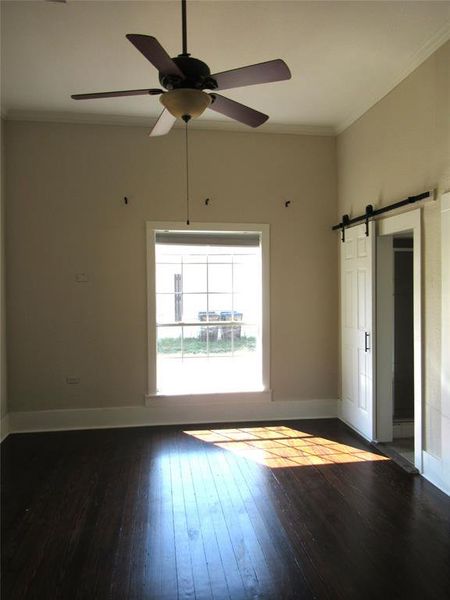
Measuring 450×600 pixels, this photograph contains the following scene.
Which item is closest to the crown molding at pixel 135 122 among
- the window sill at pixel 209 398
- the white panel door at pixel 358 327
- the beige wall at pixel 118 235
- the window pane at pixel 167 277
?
the beige wall at pixel 118 235

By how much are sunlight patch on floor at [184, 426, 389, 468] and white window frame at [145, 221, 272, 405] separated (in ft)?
1.35

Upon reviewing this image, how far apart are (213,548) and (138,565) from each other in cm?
42

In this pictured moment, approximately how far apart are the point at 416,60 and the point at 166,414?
4.02 meters

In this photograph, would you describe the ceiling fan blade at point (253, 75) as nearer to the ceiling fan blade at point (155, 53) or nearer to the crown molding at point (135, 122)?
the ceiling fan blade at point (155, 53)

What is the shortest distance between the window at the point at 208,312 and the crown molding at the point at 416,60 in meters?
1.61

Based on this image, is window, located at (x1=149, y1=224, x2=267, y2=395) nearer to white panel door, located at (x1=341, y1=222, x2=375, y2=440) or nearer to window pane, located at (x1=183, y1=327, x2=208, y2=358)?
window pane, located at (x1=183, y1=327, x2=208, y2=358)

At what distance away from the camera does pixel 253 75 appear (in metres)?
2.06

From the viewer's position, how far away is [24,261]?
4281 mm

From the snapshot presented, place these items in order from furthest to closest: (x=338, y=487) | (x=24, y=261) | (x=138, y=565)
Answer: (x=24, y=261) → (x=338, y=487) → (x=138, y=565)

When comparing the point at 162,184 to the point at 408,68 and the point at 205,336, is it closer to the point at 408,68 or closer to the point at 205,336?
the point at 205,336

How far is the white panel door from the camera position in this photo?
3895mm

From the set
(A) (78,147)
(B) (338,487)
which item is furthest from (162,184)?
(B) (338,487)

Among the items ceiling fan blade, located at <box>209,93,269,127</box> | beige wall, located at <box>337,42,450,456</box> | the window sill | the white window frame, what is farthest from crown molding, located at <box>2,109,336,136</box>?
the window sill

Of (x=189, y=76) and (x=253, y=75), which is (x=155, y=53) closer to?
(x=189, y=76)
